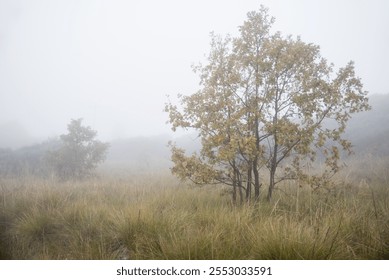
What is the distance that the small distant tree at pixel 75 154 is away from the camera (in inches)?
607

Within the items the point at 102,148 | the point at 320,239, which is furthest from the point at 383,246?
the point at 102,148

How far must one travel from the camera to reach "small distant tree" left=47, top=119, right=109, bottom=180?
15430 millimetres

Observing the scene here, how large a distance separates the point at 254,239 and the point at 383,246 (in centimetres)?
179

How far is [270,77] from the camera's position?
532 cm

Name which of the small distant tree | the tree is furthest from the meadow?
the small distant tree

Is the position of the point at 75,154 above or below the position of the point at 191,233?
above

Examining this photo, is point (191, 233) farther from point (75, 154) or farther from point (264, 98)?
point (75, 154)

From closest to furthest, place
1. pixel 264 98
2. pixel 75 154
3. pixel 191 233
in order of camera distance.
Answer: pixel 191 233 → pixel 264 98 → pixel 75 154

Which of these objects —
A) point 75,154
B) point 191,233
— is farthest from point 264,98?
point 75,154

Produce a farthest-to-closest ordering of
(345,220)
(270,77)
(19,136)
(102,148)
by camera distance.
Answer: (19,136) < (102,148) < (270,77) < (345,220)

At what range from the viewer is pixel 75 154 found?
51.8 feet

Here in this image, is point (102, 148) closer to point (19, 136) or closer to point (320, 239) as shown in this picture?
point (320, 239)

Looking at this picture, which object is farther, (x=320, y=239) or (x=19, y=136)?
(x=19, y=136)

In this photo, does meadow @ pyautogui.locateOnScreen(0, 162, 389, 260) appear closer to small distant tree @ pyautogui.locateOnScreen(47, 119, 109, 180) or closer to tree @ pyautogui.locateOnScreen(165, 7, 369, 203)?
tree @ pyautogui.locateOnScreen(165, 7, 369, 203)
